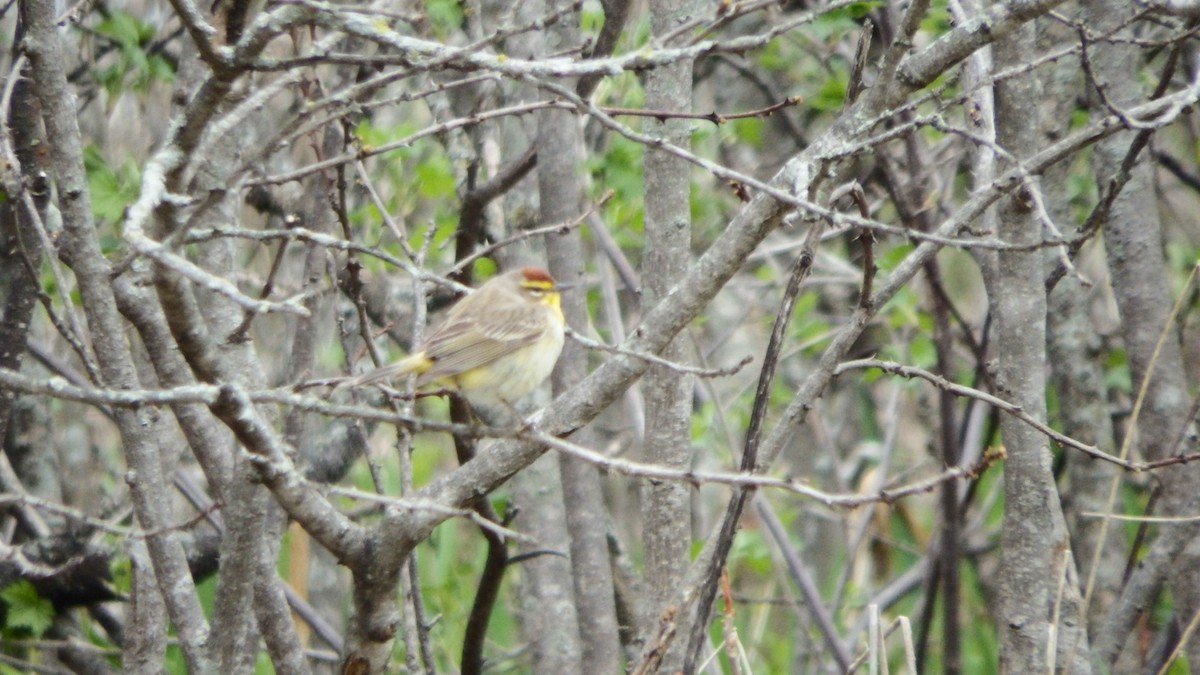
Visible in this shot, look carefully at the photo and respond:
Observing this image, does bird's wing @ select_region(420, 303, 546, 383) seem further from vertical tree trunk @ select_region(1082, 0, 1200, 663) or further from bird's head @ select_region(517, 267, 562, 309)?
vertical tree trunk @ select_region(1082, 0, 1200, 663)

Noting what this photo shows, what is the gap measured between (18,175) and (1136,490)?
5.06 meters

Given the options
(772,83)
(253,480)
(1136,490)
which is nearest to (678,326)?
(253,480)

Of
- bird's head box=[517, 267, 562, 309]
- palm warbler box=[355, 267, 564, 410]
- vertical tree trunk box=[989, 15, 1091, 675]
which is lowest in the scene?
vertical tree trunk box=[989, 15, 1091, 675]

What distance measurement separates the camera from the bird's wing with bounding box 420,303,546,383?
12.5 ft

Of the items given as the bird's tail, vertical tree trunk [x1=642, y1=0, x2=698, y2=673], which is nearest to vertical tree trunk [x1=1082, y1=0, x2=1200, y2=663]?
vertical tree trunk [x1=642, y1=0, x2=698, y2=673]

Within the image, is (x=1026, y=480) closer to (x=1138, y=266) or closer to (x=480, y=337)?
(x=1138, y=266)

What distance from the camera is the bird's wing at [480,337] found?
3.82 meters

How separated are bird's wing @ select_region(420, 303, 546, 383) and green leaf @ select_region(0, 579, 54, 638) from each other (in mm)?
2055

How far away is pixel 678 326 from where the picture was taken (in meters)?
2.80

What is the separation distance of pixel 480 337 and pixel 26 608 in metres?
2.23

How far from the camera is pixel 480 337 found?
13.1 feet

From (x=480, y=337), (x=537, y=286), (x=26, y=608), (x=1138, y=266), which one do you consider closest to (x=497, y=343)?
(x=480, y=337)

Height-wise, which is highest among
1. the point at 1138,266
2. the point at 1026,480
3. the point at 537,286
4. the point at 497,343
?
the point at 537,286

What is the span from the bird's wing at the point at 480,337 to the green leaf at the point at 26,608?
2.05m
